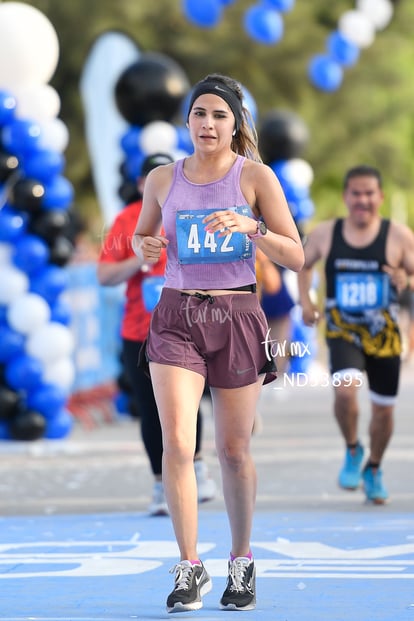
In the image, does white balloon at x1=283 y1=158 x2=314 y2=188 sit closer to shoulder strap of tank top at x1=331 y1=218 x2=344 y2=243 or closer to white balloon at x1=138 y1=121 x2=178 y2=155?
white balloon at x1=138 y1=121 x2=178 y2=155

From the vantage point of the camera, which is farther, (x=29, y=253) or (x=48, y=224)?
(x=48, y=224)

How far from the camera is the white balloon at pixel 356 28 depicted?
2247cm

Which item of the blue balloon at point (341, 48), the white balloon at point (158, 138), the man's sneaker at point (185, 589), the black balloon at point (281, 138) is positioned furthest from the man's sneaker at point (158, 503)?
the blue balloon at point (341, 48)

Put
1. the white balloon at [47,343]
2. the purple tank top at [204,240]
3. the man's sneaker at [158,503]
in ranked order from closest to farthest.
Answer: the purple tank top at [204,240] → the man's sneaker at [158,503] → the white balloon at [47,343]

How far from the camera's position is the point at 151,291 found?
25.2 feet

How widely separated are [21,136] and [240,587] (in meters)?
6.61

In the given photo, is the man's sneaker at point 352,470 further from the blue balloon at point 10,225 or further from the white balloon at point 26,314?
the blue balloon at point 10,225

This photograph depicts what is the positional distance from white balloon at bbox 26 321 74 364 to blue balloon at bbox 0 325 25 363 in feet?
0.21

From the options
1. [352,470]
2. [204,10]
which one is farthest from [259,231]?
[204,10]

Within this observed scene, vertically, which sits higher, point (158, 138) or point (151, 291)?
point (158, 138)

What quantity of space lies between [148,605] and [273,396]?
10700 mm

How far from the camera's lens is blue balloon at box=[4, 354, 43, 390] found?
1171 centimetres

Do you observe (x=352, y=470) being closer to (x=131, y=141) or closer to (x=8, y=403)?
(x=8, y=403)

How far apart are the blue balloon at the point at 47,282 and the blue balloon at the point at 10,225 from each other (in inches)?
14.5
